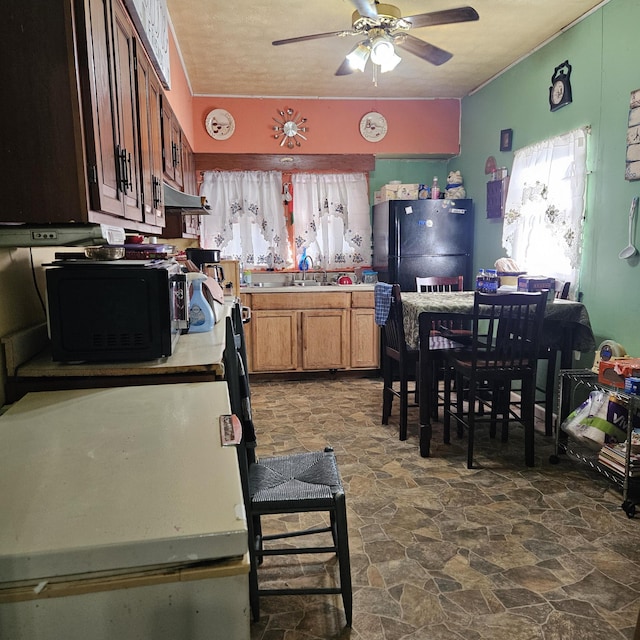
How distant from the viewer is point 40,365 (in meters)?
1.61

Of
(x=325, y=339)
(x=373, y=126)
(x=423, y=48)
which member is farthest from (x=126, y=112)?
(x=373, y=126)

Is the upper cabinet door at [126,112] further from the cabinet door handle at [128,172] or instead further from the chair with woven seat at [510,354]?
the chair with woven seat at [510,354]

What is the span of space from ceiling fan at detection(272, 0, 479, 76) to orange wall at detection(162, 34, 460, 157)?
188cm

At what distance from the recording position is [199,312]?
93.4 inches

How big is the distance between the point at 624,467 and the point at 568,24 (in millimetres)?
2822

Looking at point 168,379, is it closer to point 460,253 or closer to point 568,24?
point 568,24

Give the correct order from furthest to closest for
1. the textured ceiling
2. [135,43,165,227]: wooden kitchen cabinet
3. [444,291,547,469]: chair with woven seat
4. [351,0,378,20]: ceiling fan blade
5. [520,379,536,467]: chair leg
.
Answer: the textured ceiling → [520,379,536,467]: chair leg → [444,291,547,469]: chair with woven seat → [351,0,378,20]: ceiling fan blade → [135,43,165,227]: wooden kitchen cabinet

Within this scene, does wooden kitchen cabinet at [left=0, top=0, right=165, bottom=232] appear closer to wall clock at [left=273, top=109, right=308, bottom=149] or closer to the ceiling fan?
the ceiling fan

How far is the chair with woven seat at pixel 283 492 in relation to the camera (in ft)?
5.25

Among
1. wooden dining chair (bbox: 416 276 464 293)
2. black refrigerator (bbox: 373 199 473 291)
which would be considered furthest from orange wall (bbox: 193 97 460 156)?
wooden dining chair (bbox: 416 276 464 293)

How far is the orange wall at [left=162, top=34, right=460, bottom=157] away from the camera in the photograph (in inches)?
197

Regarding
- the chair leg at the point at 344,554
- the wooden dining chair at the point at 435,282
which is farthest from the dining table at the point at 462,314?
the chair leg at the point at 344,554

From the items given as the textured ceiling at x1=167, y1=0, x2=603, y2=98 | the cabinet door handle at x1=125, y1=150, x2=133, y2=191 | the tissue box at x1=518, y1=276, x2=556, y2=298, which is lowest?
the tissue box at x1=518, y1=276, x2=556, y2=298

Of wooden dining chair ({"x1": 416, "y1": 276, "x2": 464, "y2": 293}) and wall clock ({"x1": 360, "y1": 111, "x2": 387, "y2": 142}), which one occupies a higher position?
wall clock ({"x1": 360, "y1": 111, "x2": 387, "y2": 142})
